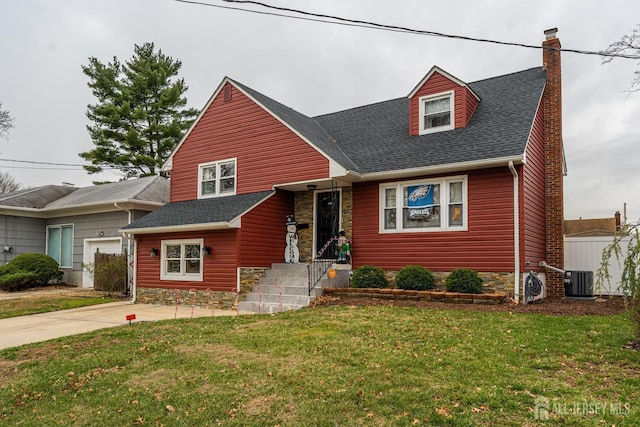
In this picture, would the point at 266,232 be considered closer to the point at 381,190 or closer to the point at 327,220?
the point at 327,220

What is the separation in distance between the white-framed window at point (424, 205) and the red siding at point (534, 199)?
145 centimetres

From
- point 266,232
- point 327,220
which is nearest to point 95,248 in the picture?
point 266,232

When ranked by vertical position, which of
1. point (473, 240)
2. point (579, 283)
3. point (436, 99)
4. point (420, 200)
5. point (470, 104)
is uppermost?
point (436, 99)

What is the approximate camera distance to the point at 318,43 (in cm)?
1485

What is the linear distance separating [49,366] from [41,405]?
4.43 feet

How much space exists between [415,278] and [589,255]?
6928 mm

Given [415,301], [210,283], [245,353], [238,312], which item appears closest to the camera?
[245,353]

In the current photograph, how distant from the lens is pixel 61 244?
66.4 ft

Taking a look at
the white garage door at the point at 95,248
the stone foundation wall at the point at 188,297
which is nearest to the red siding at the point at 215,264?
the stone foundation wall at the point at 188,297

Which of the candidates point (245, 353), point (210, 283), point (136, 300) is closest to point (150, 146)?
point (136, 300)

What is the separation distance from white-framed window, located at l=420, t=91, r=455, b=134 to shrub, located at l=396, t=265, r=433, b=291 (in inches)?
175

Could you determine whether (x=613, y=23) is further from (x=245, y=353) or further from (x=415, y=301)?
(x=245, y=353)

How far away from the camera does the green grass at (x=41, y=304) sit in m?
11.9

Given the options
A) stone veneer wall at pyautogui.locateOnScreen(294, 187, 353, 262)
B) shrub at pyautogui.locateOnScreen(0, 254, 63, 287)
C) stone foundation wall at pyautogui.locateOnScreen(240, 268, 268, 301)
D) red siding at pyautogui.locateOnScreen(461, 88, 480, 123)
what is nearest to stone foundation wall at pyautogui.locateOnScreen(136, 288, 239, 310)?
stone foundation wall at pyautogui.locateOnScreen(240, 268, 268, 301)
